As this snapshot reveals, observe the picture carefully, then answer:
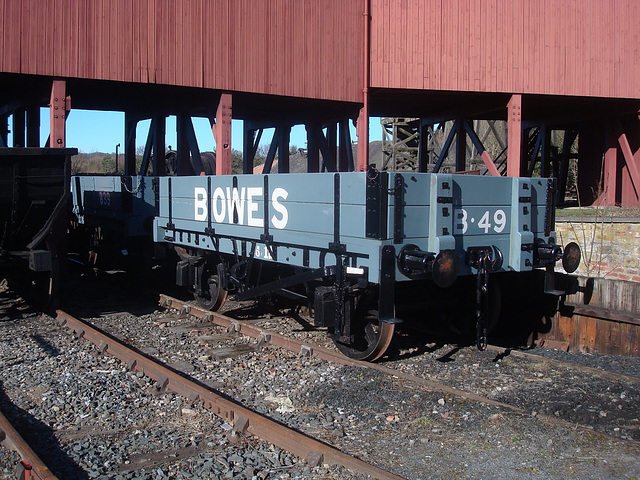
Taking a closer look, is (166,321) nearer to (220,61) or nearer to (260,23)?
(220,61)

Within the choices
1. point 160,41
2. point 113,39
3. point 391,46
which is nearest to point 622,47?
point 391,46

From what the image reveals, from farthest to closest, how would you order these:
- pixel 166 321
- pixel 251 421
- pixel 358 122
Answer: pixel 358 122
pixel 166 321
pixel 251 421

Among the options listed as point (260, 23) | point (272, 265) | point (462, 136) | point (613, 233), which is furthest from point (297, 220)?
point (462, 136)

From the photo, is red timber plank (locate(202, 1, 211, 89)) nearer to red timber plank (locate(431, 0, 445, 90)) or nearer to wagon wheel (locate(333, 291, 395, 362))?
red timber plank (locate(431, 0, 445, 90))

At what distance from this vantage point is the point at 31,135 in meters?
16.8

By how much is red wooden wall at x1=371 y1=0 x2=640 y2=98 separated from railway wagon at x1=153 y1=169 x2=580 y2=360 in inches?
405

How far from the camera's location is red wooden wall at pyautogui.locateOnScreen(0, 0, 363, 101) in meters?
13.5

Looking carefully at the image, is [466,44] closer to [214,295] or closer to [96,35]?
[96,35]

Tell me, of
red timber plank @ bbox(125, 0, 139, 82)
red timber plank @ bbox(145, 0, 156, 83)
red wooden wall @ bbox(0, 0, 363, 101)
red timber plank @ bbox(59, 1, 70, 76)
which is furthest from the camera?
red timber plank @ bbox(145, 0, 156, 83)

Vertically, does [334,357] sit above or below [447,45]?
below

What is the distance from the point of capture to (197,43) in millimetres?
A: 15414

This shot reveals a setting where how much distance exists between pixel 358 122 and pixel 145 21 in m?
6.35

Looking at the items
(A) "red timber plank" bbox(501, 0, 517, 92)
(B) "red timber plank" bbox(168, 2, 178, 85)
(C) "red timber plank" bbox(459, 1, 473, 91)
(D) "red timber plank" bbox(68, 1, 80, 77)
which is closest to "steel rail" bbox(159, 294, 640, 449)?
(D) "red timber plank" bbox(68, 1, 80, 77)

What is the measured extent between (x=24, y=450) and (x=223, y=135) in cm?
1240
